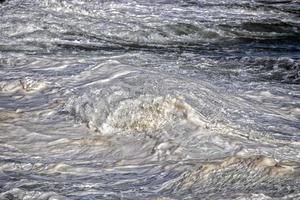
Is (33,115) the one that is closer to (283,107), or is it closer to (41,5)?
(283,107)

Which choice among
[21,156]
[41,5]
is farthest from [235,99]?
[41,5]

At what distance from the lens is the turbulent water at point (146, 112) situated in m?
3.37

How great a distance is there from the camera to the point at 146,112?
4.31 metres

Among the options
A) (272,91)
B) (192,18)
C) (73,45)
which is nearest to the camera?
(272,91)

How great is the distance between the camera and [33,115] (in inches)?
182

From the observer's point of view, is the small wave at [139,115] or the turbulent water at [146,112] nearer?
the turbulent water at [146,112]

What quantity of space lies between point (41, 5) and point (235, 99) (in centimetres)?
508

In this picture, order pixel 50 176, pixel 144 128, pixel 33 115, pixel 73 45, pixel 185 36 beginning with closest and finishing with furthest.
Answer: pixel 50 176
pixel 144 128
pixel 33 115
pixel 73 45
pixel 185 36

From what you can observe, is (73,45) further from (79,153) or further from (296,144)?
(296,144)

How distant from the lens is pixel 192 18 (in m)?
8.80

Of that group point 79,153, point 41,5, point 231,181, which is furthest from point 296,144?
point 41,5

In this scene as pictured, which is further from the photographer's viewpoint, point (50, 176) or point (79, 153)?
point (79, 153)

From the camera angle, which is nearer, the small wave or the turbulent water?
the turbulent water

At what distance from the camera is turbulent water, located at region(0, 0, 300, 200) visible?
3371 millimetres
